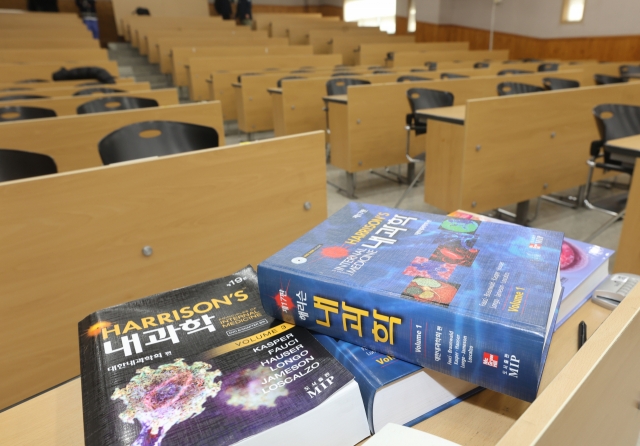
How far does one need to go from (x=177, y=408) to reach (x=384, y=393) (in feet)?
0.65

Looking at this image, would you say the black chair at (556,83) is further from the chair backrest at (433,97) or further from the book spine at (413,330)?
the book spine at (413,330)

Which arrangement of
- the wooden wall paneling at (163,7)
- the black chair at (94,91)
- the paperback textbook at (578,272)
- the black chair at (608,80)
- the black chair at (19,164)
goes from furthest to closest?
the wooden wall paneling at (163,7), the black chair at (608,80), the black chair at (94,91), the black chair at (19,164), the paperback textbook at (578,272)

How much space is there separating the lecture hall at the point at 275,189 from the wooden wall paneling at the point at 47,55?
0.03 metres

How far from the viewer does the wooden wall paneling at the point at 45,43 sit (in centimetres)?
561

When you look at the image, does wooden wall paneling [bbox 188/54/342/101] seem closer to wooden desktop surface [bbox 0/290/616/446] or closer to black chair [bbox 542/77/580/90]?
black chair [bbox 542/77/580/90]

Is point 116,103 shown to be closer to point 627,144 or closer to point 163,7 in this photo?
point 627,144

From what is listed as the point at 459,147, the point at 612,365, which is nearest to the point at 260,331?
the point at 612,365

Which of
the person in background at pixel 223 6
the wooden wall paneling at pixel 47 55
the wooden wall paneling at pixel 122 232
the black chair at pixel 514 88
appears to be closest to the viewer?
the wooden wall paneling at pixel 122 232

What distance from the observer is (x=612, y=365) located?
1.16 feet

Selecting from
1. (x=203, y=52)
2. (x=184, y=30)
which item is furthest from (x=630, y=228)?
(x=184, y=30)

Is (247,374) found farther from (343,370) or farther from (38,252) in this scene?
(38,252)

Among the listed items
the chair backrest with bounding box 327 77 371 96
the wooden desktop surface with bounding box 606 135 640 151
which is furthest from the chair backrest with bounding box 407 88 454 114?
the wooden desktop surface with bounding box 606 135 640 151

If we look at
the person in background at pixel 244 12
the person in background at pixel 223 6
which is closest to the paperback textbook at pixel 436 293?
the person in background at pixel 244 12

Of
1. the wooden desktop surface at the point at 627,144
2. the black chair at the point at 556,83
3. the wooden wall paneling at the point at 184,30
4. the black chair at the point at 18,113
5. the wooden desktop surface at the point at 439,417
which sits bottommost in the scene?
the wooden desktop surface at the point at 439,417
